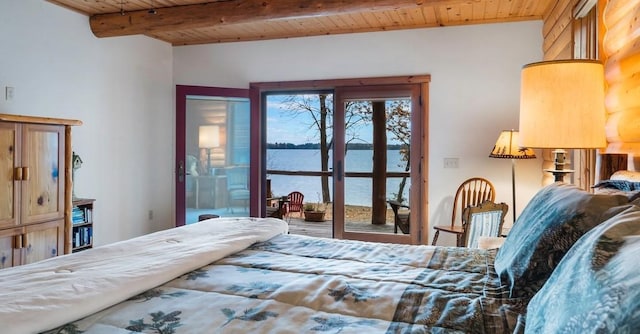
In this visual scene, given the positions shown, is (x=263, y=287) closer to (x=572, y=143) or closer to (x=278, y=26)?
(x=572, y=143)

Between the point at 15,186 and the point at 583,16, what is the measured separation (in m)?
3.97

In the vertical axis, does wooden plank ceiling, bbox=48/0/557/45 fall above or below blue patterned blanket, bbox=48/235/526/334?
above

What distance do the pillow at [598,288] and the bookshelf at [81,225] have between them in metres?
3.79

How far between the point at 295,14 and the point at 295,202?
411 centimetres

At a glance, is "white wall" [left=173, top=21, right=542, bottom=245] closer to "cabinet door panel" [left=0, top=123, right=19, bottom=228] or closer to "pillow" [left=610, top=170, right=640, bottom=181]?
"pillow" [left=610, top=170, right=640, bottom=181]

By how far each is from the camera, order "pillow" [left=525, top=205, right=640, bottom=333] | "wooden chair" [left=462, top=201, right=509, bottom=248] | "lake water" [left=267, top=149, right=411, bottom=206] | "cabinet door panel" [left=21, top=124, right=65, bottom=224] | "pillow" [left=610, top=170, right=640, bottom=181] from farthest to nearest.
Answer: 1. "lake water" [left=267, top=149, right=411, bottom=206]
2. "wooden chair" [left=462, top=201, right=509, bottom=248]
3. "cabinet door panel" [left=21, top=124, right=65, bottom=224]
4. "pillow" [left=610, top=170, right=640, bottom=181]
5. "pillow" [left=525, top=205, right=640, bottom=333]

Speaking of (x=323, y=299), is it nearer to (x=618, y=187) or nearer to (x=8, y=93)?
(x=618, y=187)

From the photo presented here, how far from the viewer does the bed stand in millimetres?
813

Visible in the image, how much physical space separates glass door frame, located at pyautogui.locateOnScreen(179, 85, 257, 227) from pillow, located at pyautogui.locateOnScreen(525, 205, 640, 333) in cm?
440

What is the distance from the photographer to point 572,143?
6.16 ft

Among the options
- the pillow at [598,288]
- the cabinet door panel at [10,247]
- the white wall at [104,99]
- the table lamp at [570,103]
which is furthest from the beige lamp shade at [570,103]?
the white wall at [104,99]

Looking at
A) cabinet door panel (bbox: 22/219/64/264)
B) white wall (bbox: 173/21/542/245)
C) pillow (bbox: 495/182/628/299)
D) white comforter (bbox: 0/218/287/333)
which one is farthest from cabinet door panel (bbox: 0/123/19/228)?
pillow (bbox: 495/182/628/299)

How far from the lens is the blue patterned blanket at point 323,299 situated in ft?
3.54

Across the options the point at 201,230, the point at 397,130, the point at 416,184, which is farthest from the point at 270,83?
the point at 201,230
